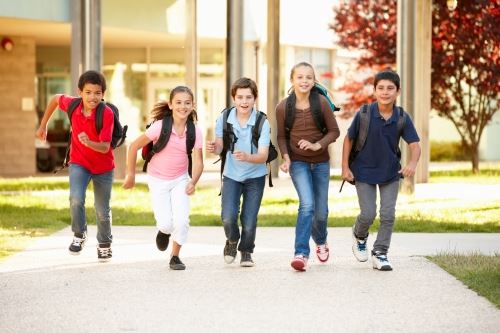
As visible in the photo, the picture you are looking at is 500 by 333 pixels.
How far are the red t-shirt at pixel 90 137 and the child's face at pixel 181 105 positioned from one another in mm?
560

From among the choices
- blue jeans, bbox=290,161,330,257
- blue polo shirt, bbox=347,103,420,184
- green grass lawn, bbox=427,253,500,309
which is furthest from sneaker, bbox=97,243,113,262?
green grass lawn, bbox=427,253,500,309

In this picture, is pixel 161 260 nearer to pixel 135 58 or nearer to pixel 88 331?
pixel 88 331

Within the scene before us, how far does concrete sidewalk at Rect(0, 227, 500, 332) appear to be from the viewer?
6684 mm

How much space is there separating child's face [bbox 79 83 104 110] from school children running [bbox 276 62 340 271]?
1428mm

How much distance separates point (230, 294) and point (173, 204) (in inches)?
59.4

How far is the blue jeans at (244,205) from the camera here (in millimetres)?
9156

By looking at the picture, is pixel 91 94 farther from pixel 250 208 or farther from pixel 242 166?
pixel 250 208

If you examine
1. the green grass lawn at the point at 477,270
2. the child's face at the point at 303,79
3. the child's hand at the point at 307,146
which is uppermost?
the child's face at the point at 303,79

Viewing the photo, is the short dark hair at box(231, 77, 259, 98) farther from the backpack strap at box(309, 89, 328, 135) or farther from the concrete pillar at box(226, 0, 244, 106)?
the concrete pillar at box(226, 0, 244, 106)

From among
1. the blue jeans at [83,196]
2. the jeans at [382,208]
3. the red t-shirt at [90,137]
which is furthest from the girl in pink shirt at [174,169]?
the jeans at [382,208]

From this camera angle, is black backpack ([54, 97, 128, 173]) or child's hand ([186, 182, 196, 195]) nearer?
child's hand ([186, 182, 196, 195])

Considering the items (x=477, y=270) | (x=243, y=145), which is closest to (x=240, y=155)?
(x=243, y=145)

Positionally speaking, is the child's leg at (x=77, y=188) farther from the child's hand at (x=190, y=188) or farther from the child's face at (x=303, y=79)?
the child's face at (x=303, y=79)

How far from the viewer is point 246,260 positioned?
9195 millimetres
